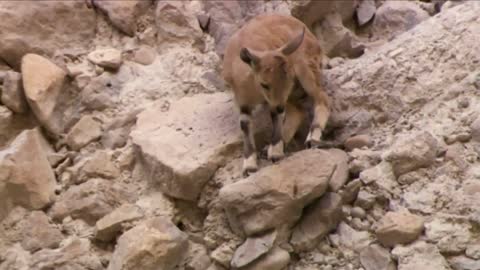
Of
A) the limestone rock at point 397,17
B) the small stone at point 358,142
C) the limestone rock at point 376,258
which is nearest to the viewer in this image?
the limestone rock at point 376,258

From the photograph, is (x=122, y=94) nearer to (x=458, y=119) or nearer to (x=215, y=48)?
(x=215, y=48)

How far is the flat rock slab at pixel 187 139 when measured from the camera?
4.00m

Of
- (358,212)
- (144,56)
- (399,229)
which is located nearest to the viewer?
(399,229)

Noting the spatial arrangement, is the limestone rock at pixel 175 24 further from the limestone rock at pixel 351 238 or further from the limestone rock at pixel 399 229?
the limestone rock at pixel 399 229

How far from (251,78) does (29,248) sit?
1.51 meters

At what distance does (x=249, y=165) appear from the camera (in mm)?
3990

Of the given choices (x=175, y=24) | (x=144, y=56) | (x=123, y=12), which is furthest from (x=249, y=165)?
(x=123, y=12)

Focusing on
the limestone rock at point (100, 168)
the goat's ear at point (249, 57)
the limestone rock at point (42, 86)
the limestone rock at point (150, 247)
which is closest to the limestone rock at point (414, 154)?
the goat's ear at point (249, 57)

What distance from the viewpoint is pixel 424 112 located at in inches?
164

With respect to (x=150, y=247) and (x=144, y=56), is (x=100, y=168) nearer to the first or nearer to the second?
(x=150, y=247)

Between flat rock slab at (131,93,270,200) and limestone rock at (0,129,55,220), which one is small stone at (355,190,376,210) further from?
limestone rock at (0,129,55,220)

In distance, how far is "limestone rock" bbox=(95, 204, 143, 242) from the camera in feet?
12.8

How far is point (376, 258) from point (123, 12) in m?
2.49

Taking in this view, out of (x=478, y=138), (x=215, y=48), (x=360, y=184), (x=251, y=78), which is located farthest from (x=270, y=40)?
(x=478, y=138)
